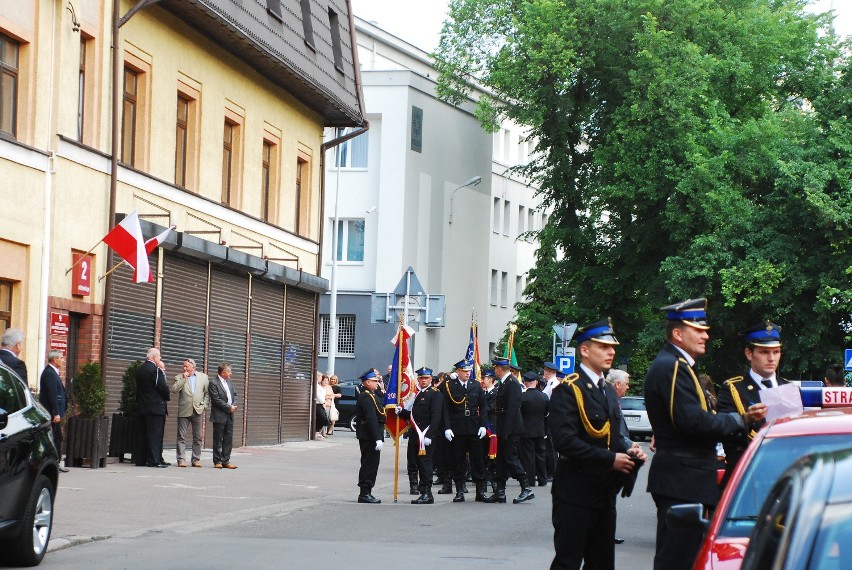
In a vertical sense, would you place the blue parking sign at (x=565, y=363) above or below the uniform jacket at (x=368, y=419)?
above

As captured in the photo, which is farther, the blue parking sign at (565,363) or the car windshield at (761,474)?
the blue parking sign at (565,363)

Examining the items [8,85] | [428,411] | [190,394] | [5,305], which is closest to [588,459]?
[428,411]

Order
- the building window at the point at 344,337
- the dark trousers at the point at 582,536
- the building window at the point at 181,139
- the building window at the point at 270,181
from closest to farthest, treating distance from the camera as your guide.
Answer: the dark trousers at the point at 582,536, the building window at the point at 181,139, the building window at the point at 270,181, the building window at the point at 344,337

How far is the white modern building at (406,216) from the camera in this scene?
183ft

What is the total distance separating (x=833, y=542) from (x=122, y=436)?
21.2 metres

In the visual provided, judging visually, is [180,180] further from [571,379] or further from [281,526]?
[571,379]

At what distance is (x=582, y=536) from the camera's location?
27.4ft

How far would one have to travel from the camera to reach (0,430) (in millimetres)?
10836

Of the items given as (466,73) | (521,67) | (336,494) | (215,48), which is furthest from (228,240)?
(466,73)

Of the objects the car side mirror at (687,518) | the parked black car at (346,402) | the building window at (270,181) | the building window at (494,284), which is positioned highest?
the building window at (270,181)

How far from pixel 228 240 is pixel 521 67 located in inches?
710

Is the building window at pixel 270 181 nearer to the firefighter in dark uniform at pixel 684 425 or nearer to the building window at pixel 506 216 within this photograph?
the firefighter in dark uniform at pixel 684 425

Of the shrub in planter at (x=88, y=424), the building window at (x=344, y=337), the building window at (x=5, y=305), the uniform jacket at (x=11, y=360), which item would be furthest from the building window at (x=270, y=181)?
the building window at (x=344, y=337)

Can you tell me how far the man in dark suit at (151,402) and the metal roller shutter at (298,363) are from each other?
10.8m
